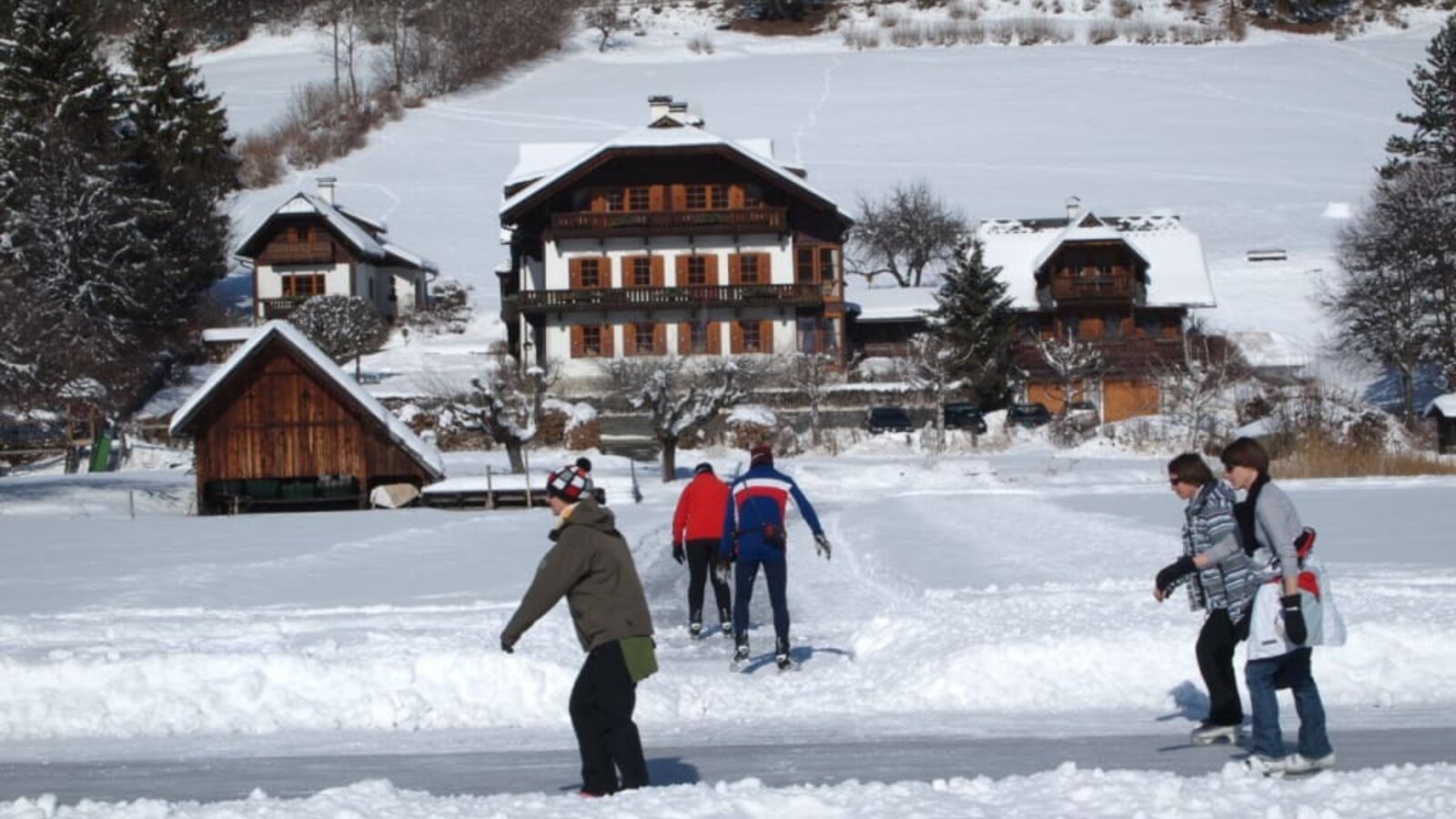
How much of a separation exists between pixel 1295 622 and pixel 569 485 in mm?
4029

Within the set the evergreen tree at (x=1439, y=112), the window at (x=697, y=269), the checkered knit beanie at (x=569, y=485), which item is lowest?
the checkered knit beanie at (x=569, y=485)

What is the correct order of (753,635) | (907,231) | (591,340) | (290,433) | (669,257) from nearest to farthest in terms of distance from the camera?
(753,635) < (290,433) < (591,340) < (669,257) < (907,231)

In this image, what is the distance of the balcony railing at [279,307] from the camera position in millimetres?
73188

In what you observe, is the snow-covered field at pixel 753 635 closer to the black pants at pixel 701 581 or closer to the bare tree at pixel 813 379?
the black pants at pixel 701 581

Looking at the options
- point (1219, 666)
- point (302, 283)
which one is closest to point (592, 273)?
point (302, 283)

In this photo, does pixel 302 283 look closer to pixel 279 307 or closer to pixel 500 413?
pixel 279 307

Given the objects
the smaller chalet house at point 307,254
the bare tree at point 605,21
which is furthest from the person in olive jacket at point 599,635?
the bare tree at point 605,21

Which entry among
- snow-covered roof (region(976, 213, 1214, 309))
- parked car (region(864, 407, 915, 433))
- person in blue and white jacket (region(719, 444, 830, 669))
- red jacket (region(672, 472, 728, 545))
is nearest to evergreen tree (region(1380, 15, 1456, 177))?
snow-covered roof (region(976, 213, 1214, 309))

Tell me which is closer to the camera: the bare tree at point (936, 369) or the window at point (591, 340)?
the bare tree at point (936, 369)

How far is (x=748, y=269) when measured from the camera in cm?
6769

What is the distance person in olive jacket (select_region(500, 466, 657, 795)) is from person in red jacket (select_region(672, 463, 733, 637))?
25.2 feet

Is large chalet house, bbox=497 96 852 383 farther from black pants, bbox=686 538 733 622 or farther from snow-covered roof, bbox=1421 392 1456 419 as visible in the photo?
black pants, bbox=686 538 733 622

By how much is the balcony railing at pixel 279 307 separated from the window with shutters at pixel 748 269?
19.7m

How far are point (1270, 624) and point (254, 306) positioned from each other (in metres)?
71.1
